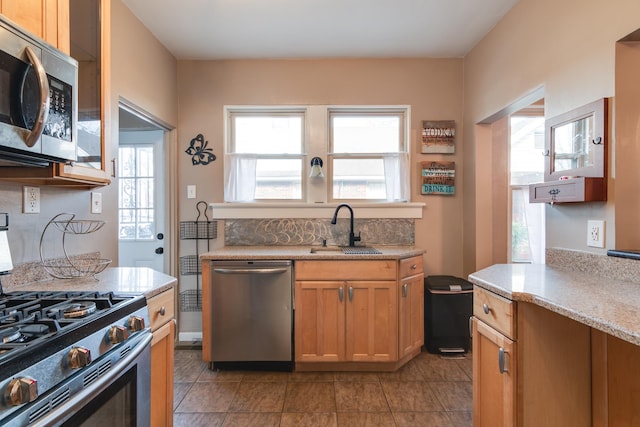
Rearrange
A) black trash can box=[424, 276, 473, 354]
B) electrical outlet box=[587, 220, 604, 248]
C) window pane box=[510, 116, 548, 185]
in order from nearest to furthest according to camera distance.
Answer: electrical outlet box=[587, 220, 604, 248], black trash can box=[424, 276, 473, 354], window pane box=[510, 116, 548, 185]

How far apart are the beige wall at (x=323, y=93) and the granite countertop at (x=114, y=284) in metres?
1.38

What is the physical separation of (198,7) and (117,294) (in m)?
2.01

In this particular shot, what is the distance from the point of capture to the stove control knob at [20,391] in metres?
0.70

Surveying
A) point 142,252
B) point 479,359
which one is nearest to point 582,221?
point 479,359

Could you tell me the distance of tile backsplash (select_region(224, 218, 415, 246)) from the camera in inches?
114

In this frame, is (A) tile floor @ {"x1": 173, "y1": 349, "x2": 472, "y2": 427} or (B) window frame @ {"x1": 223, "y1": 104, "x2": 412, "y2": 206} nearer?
(A) tile floor @ {"x1": 173, "y1": 349, "x2": 472, "y2": 427}

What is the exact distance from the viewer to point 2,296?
3.97 ft

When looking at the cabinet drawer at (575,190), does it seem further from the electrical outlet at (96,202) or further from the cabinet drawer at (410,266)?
the electrical outlet at (96,202)

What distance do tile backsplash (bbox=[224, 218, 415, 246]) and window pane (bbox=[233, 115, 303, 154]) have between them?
0.69m

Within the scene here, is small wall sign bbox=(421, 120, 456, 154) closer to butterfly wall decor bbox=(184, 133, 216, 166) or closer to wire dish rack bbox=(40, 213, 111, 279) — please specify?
butterfly wall decor bbox=(184, 133, 216, 166)

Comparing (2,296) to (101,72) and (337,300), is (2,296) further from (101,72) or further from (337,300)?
(337,300)

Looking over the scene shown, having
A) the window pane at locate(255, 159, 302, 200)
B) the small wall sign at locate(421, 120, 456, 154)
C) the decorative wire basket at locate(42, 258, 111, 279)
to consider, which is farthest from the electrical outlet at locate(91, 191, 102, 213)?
the small wall sign at locate(421, 120, 456, 154)

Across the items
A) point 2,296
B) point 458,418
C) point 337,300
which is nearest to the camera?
point 2,296

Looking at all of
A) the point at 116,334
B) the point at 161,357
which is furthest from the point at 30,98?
the point at 161,357
